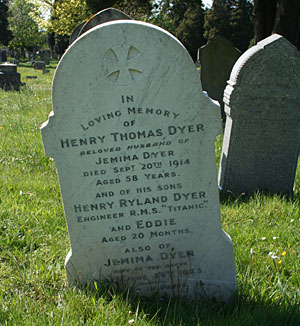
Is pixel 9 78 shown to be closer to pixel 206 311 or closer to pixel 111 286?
pixel 111 286

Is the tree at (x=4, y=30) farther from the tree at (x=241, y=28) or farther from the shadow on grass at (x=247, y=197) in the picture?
the shadow on grass at (x=247, y=197)

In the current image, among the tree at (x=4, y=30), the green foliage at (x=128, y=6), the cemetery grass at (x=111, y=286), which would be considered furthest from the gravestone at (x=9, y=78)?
the tree at (x=4, y=30)

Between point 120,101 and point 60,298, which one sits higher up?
point 120,101

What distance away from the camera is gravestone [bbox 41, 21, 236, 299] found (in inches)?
102

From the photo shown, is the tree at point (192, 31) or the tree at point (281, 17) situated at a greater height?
the tree at point (192, 31)

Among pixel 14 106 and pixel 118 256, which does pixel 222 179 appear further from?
pixel 14 106

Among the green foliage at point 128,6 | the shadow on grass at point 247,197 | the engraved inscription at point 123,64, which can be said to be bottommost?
the shadow on grass at point 247,197

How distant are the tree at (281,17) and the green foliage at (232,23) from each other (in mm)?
32093

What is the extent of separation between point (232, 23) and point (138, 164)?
42300 millimetres

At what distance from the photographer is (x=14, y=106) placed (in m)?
9.82

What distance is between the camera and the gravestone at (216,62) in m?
9.12

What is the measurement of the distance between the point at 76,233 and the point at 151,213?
535 mm

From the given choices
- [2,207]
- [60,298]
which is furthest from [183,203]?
[2,207]

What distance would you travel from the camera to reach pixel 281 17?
27.6 feet
